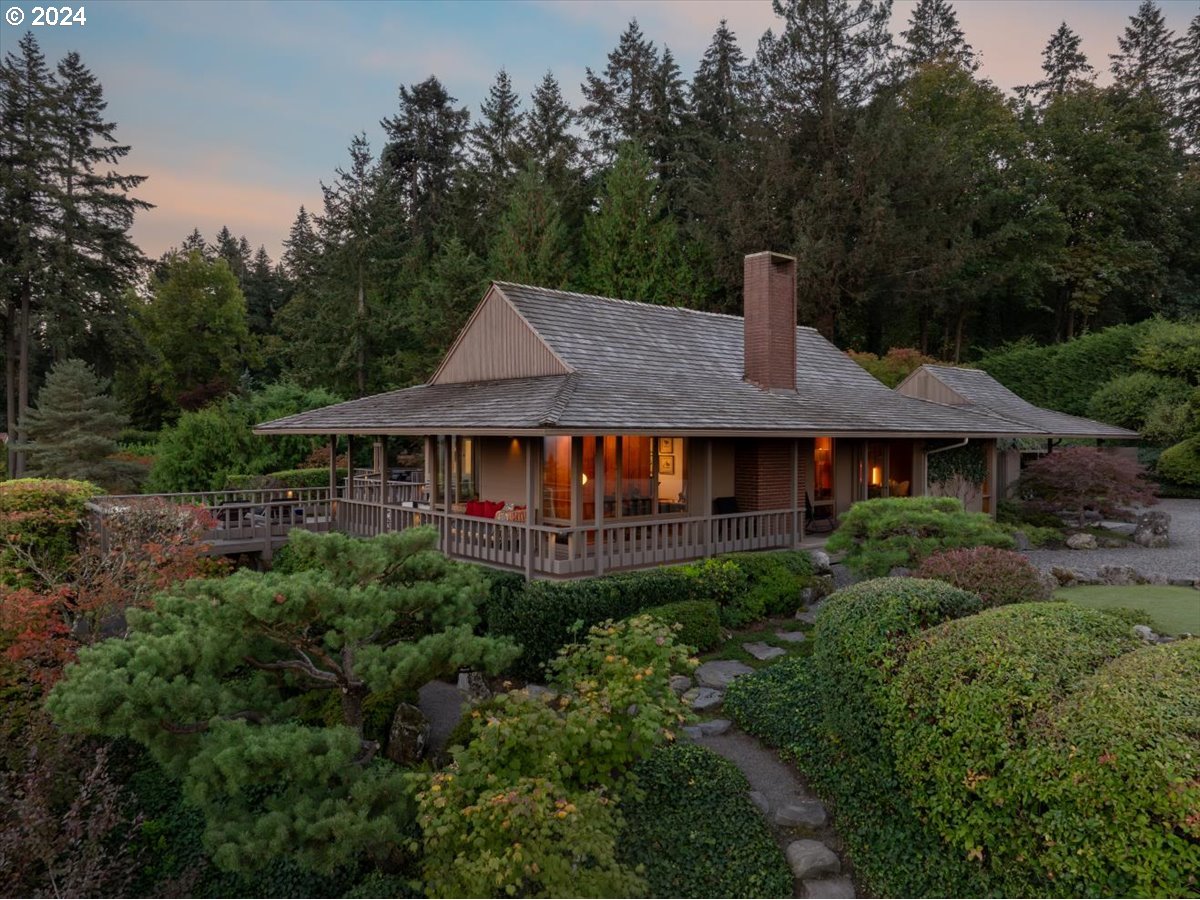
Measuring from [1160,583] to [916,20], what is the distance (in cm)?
4152

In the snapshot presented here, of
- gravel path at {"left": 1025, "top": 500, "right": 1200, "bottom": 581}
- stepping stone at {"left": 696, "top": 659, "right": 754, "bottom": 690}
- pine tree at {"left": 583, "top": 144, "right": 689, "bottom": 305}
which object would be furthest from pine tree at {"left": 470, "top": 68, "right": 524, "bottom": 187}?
stepping stone at {"left": 696, "top": 659, "right": 754, "bottom": 690}

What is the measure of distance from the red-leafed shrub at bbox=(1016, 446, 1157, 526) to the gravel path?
1475 mm

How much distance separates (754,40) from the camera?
37.7 meters

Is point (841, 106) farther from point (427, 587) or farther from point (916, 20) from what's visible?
point (427, 587)

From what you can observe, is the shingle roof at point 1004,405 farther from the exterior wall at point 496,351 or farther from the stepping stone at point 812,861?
the stepping stone at point 812,861

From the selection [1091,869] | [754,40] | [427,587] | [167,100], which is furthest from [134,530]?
[754,40]

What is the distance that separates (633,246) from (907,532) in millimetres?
24717

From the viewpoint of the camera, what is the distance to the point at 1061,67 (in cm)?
3972

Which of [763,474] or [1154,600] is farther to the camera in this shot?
[763,474]

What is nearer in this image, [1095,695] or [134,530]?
[1095,695]

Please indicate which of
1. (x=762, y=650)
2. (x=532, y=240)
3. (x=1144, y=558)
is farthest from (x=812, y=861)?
(x=532, y=240)

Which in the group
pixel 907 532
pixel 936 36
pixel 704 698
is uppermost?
pixel 936 36

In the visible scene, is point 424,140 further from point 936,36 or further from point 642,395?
point 642,395

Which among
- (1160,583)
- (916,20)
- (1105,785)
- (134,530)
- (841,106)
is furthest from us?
(916,20)
